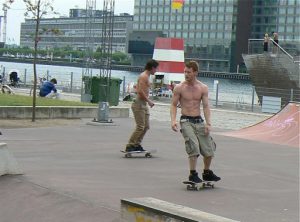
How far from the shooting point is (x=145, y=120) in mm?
11414

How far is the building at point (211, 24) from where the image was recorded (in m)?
94.7

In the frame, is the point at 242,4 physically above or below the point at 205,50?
above

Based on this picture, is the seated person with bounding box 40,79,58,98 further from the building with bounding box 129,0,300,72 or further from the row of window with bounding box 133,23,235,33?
the row of window with bounding box 133,23,235,33

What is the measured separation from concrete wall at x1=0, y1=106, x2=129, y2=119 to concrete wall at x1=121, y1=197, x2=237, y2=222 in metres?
12.7

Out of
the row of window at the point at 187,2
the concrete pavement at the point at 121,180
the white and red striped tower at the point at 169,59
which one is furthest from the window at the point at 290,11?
the concrete pavement at the point at 121,180

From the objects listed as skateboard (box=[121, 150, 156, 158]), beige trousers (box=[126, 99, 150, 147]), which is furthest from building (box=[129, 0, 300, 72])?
beige trousers (box=[126, 99, 150, 147])

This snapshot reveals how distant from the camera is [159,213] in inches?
217

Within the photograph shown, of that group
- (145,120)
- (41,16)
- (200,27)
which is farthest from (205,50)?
(145,120)

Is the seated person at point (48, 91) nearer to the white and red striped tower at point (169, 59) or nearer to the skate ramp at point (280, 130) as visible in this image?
the skate ramp at point (280, 130)

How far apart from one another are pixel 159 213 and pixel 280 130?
11.9 m

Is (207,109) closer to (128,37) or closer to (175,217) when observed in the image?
(175,217)

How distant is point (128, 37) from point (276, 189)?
93.5m

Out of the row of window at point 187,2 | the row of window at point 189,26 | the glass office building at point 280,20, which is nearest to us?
the glass office building at point 280,20

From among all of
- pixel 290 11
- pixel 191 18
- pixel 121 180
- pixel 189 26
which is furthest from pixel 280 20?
pixel 121 180
